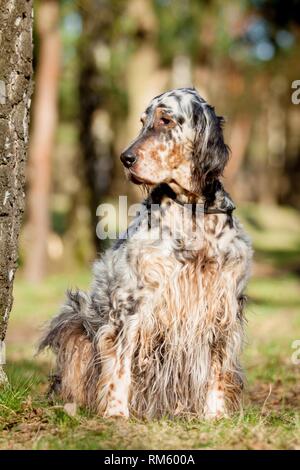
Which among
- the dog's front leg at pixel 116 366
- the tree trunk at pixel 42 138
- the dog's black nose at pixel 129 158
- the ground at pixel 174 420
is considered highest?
the tree trunk at pixel 42 138

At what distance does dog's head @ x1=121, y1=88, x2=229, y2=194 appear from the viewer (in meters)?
4.69

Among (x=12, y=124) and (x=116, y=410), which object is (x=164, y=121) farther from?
(x=116, y=410)

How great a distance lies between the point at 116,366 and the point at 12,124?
1517 millimetres

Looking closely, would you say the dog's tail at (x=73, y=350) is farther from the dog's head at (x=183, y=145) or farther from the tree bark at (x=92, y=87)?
the tree bark at (x=92, y=87)

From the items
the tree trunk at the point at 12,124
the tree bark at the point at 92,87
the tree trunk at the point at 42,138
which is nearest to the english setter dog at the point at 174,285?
the tree trunk at the point at 12,124

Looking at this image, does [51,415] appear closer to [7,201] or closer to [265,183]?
[7,201]

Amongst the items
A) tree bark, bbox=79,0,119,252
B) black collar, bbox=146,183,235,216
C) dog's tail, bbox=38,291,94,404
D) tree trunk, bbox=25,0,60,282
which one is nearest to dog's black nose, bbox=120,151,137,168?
black collar, bbox=146,183,235,216

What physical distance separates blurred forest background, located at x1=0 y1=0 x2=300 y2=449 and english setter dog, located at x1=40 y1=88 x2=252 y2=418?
0.36 metres

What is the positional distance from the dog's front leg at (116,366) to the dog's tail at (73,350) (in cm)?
22

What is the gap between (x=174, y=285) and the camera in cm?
461

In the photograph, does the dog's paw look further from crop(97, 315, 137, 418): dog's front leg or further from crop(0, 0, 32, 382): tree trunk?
crop(0, 0, 32, 382): tree trunk

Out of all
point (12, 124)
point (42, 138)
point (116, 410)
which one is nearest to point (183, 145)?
point (12, 124)

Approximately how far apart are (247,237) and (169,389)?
104 centimetres

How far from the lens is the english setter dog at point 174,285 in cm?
462
